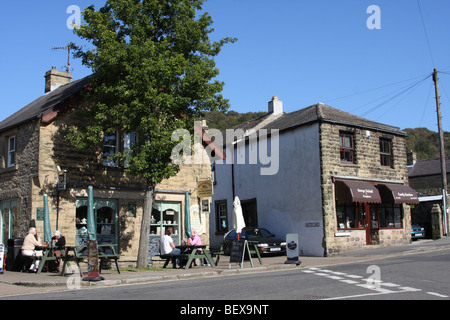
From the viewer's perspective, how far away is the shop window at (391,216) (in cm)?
2522

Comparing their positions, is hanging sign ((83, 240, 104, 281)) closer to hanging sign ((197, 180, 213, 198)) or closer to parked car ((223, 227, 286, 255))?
hanging sign ((197, 180, 213, 198))

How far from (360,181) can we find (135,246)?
39.1 ft

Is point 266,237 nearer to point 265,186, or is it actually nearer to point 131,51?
point 265,186

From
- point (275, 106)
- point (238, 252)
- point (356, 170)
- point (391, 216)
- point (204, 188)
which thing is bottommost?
point (238, 252)

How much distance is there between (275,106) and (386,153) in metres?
8.35

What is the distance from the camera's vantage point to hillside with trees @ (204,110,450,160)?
70637 mm

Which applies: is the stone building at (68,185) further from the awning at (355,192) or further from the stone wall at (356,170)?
the awning at (355,192)

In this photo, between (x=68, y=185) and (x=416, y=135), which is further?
(x=416, y=135)

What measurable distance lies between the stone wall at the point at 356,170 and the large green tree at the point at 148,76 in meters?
8.16

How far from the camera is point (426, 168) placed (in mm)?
43875

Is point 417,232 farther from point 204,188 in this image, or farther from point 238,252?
point 238,252

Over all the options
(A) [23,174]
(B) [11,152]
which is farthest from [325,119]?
(B) [11,152]


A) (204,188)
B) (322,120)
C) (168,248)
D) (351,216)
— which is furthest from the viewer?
(351,216)

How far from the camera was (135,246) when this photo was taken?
18703 millimetres
